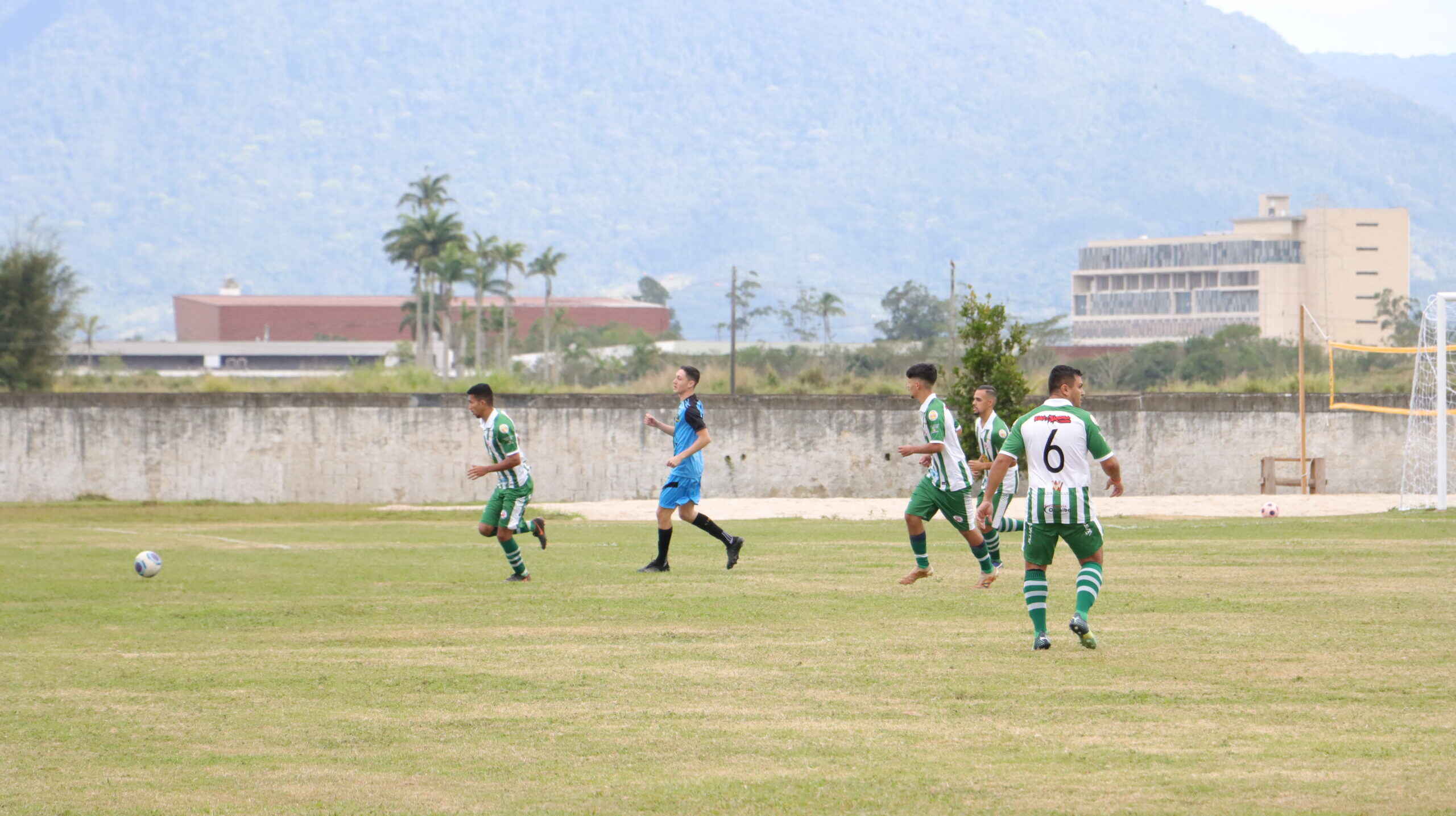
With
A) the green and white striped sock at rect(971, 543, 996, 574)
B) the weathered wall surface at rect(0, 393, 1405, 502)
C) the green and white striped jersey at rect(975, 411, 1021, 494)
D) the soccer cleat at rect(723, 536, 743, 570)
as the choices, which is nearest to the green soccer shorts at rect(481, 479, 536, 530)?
the soccer cleat at rect(723, 536, 743, 570)

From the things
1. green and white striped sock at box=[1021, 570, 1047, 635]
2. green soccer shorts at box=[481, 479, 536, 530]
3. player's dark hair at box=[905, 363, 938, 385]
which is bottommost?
green and white striped sock at box=[1021, 570, 1047, 635]

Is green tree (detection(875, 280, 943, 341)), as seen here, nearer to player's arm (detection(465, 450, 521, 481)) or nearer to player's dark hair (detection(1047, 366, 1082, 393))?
player's arm (detection(465, 450, 521, 481))

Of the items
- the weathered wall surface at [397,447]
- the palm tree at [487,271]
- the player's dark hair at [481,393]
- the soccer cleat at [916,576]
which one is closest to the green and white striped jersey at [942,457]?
the soccer cleat at [916,576]

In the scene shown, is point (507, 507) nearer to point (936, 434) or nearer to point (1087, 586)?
point (936, 434)

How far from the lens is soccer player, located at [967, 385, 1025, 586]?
1516cm

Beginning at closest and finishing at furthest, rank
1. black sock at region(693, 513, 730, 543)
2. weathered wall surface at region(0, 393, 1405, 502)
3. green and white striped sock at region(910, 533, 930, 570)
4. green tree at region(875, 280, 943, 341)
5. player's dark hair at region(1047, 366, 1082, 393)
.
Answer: player's dark hair at region(1047, 366, 1082, 393), green and white striped sock at region(910, 533, 930, 570), black sock at region(693, 513, 730, 543), weathered wall surface at region(0, 393, 1405, 502), green tree at region(875, 280, 943, 341)

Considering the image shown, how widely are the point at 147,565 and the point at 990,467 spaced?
8477 mm

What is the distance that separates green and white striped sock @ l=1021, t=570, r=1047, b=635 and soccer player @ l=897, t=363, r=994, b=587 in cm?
398

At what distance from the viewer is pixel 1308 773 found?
692 centimetres

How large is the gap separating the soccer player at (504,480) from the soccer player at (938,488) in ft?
12.0

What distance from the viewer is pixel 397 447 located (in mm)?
37875

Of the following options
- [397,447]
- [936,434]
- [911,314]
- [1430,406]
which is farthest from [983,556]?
[911,314]

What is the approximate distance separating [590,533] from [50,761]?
55.6 feet

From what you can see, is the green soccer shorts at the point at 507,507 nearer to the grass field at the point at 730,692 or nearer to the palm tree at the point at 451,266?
the grass field at the point at 730,692
